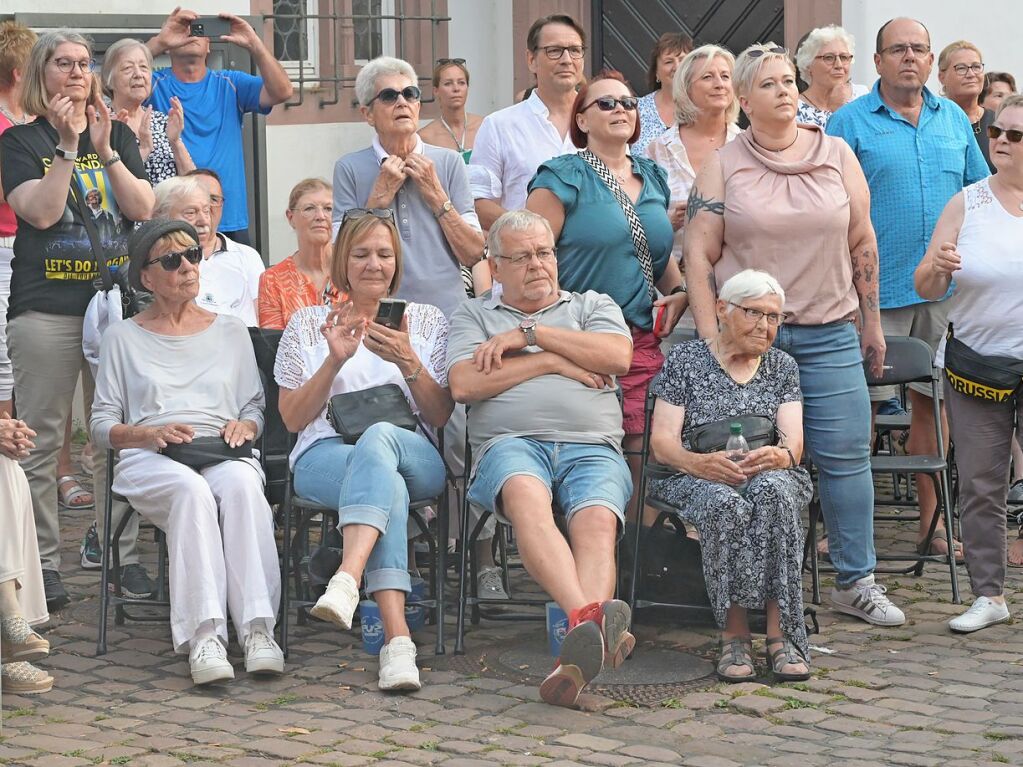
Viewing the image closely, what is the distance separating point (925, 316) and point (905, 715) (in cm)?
298

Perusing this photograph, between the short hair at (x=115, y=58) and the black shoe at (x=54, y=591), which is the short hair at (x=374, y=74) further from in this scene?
the black shoe at (x=54, y=591)

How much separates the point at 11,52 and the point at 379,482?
324cm

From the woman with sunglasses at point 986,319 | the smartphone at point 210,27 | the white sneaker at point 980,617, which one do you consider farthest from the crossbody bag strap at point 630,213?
the smartphone at point 210,27

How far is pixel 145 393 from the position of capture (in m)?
6.82

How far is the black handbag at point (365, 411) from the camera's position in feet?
22.0

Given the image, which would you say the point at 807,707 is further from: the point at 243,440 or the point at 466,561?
the point at 243,440

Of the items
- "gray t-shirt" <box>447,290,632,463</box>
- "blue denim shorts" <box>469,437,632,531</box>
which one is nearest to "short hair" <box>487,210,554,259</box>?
"gray t-shirt" <box>447,290,632,463</box>

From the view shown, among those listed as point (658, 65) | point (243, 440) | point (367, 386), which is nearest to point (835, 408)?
point (367, 386)

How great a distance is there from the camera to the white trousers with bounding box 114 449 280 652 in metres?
6.34

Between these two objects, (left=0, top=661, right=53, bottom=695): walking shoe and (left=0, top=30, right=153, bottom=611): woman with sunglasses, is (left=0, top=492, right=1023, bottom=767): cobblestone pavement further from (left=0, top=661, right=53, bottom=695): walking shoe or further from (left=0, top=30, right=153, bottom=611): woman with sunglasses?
(left=0, top=30, right=153, bottom=611): woman with sunglasses

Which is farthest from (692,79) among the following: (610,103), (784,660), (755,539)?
(784,660)

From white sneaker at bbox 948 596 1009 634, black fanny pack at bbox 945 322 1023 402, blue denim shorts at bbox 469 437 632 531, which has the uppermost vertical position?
black fanny pack at bbox 945 322 1023 402

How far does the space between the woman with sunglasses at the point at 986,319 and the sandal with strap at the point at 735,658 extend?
1035mm

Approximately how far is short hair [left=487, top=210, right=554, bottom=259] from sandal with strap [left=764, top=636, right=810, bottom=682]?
1744 mm
